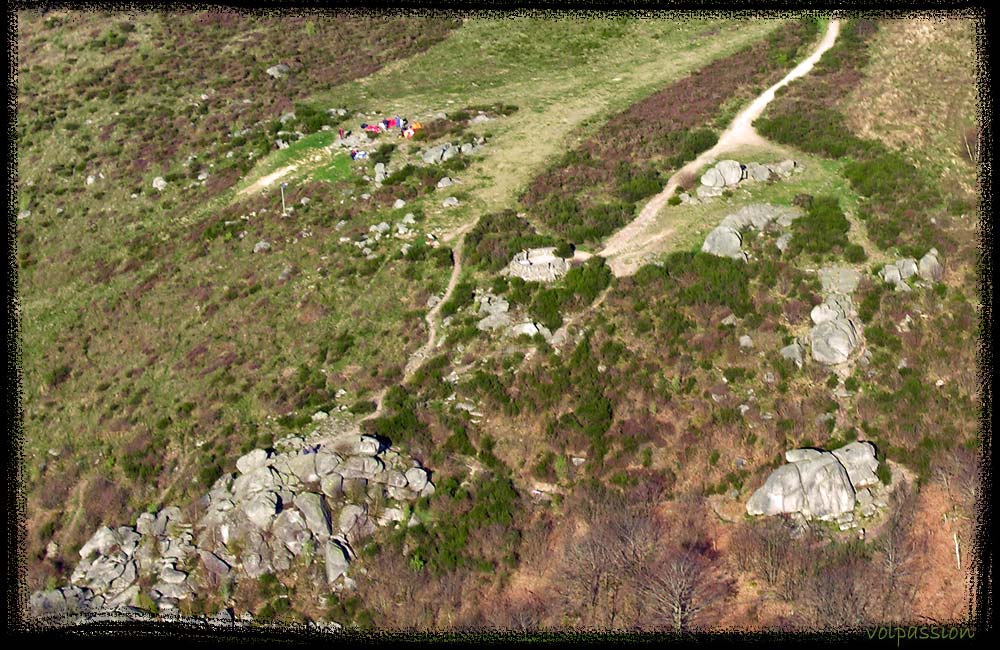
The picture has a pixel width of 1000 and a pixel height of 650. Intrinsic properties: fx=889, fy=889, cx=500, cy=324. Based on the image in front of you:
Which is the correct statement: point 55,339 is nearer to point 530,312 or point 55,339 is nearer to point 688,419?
point 530,312

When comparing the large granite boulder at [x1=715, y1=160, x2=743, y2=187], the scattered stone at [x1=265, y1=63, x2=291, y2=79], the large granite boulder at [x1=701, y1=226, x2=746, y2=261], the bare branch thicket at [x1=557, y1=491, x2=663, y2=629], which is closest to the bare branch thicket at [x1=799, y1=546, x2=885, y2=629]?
the bare branch thicket at [x1=557, y1=491, x2=663, y2=629]

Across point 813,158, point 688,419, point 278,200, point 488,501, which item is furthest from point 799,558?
point 278,200

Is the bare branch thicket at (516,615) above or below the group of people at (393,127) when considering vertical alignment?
below

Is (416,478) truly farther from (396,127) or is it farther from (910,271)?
(396,127)

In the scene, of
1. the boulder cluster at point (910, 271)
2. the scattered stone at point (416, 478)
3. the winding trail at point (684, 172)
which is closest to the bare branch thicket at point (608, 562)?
the scattered stone at point (416, 478)

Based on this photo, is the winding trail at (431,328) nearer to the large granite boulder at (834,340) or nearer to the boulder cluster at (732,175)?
the boulder cluster at (732,175)

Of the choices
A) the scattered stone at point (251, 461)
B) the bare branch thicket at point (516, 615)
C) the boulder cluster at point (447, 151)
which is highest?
the boulder cluster at point (447, 151)

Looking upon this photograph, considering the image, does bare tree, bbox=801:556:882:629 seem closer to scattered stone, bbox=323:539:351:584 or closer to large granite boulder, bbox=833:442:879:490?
large granite boulder, bbox=833:442:879:490
